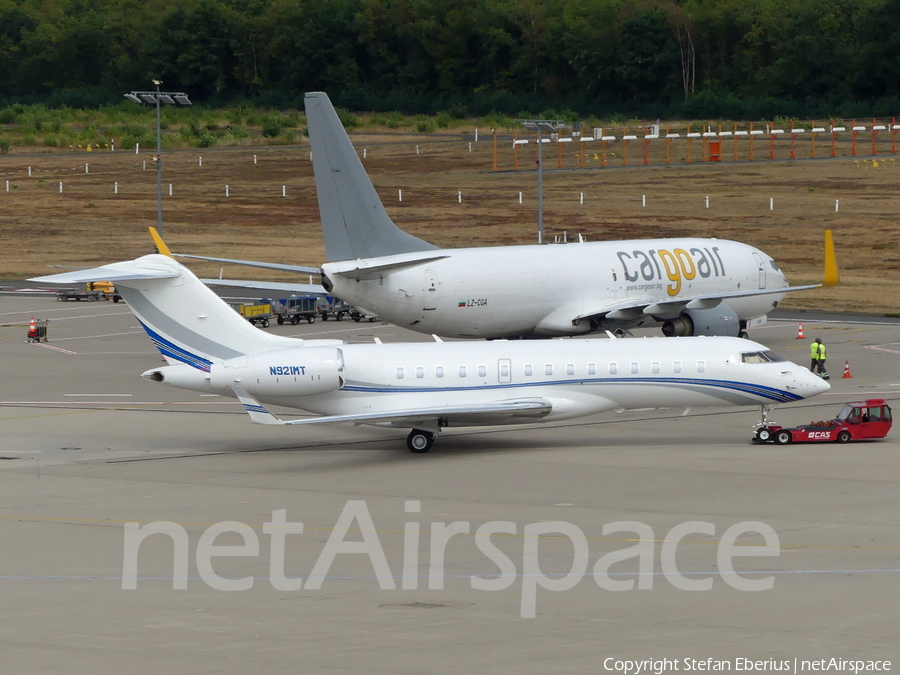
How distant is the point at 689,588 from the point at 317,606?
19.9ft

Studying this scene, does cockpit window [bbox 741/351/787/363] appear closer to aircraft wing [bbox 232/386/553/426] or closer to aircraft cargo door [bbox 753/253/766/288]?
aircraft wing [bbox 232/386/553/426]

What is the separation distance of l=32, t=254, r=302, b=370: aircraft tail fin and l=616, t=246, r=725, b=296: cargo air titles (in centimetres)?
1986

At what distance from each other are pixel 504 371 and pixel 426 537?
11.8m

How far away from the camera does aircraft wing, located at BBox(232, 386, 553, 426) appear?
37.6 m

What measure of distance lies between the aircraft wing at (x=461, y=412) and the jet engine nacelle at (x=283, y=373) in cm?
42

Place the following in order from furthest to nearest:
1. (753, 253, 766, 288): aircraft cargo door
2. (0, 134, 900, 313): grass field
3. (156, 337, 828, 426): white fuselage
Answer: (0, 134, 900, 313): grass field < (753, 253, 766, 288): aircraft cargo door < (156, 337, 828, 426): white fuselage

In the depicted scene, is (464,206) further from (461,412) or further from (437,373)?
(461,412)

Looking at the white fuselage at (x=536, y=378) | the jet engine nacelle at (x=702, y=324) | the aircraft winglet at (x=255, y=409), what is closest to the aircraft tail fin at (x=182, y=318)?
the white fuselage at (x=536, y=378)

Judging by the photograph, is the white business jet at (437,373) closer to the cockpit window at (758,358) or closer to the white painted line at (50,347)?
the cockpit window at (758,358)

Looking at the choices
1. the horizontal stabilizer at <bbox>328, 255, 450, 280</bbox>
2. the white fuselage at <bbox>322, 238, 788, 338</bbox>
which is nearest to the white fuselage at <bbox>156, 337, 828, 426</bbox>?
the horizontal stabilizer at <bbox>328, 255, 450, 280</bbox>

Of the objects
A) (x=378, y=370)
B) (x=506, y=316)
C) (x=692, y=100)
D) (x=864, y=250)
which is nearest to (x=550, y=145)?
(x=692, y=100)

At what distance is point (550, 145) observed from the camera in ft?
495

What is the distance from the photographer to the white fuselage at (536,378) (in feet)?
127

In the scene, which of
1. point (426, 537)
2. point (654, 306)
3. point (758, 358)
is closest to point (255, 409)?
point (426, 537)
